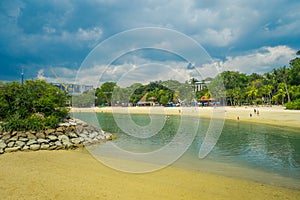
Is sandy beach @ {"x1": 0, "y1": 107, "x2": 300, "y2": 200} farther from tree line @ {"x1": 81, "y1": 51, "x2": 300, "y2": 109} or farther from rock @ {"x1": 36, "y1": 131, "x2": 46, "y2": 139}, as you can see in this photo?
tree line @ {"x1": 81, "y1": 51, "x2": 300, "y2": 109}

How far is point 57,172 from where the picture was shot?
7.98 meters

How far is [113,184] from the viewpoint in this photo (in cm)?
679

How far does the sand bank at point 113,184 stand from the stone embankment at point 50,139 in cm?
374

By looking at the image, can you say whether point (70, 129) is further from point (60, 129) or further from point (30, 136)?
point (30, 136)

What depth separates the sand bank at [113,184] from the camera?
5973 mm

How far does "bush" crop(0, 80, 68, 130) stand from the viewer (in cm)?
1476

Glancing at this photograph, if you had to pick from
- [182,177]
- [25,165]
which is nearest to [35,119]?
[25,165]

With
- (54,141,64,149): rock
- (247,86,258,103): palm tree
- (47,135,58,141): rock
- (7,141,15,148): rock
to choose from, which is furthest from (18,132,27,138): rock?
(247,86,258,103): palm tree

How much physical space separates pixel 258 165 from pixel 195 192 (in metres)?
5.67

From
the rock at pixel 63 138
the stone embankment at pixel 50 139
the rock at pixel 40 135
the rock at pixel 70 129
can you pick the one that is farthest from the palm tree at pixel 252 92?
the rock at pixel 40 135

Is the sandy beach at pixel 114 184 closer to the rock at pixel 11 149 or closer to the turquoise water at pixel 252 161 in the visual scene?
the turquoise water at pixel 252 161

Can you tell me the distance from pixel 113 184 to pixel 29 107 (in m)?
12.9

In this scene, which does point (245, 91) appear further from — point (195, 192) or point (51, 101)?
point (195, 192)

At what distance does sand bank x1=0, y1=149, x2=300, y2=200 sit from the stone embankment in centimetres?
374
